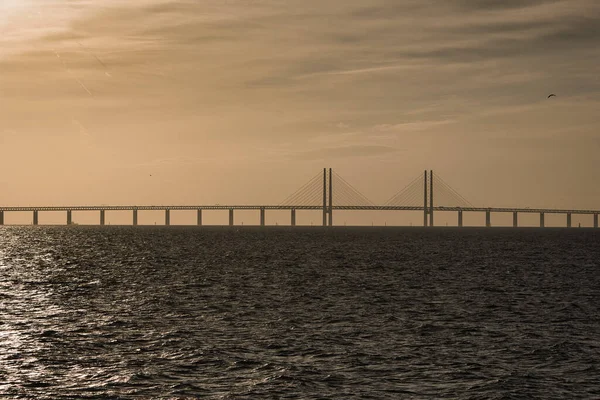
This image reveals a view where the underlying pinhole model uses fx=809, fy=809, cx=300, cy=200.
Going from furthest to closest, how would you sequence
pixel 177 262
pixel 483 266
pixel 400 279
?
pixel 177 262 < pixel 483 266 < pixel 400 279

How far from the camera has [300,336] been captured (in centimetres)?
3428

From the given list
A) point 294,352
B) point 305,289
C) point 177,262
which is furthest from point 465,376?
point 177,262

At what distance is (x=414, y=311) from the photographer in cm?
4312

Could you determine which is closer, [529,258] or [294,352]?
[294,352]

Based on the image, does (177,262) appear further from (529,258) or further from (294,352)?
(294,352)

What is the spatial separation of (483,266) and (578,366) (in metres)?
53.5

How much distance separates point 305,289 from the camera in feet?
181

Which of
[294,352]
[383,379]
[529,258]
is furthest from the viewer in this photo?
[529,258]

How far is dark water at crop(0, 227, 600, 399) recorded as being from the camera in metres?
25.2

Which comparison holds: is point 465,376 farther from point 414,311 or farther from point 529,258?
point 529,258

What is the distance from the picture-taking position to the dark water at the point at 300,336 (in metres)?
25.2

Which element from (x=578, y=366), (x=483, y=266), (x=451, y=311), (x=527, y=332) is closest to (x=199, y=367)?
(x=578, y=366)

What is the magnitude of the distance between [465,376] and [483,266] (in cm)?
5615

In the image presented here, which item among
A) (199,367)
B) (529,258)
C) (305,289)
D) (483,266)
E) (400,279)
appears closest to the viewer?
(199,367)
